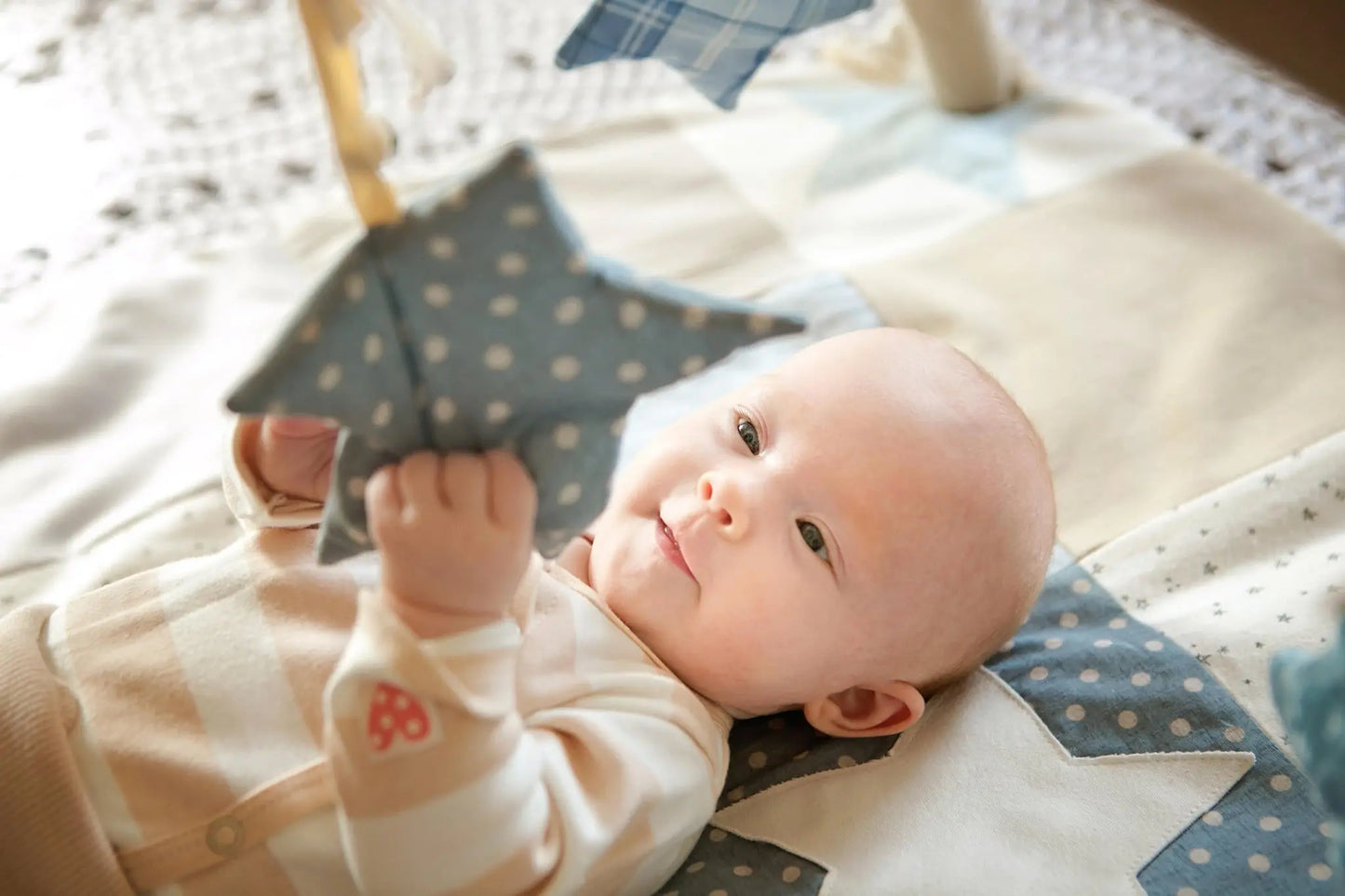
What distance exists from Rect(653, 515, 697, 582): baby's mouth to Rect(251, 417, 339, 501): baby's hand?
256 millimetres

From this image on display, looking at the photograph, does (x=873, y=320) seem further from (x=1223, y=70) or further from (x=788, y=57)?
(x=1223, y=70)

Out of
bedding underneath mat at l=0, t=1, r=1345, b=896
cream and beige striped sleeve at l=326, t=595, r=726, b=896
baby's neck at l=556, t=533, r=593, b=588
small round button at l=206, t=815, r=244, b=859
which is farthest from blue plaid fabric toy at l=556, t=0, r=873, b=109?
small round button at l=206, t=815, r=244, b=859

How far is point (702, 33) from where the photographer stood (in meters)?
1.10

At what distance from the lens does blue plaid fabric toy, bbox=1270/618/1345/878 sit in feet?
1.73

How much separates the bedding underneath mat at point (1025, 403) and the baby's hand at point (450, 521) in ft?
1.19

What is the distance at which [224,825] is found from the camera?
31.7 inches

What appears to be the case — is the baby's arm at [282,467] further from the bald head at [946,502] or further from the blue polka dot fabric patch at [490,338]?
the bald head at [946,502]

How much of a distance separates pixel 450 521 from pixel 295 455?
1.00 ft

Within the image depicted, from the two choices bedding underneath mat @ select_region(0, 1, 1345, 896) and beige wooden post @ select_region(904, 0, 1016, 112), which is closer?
bedding underneath mat @ select_region(0, 1, 1345, 896)

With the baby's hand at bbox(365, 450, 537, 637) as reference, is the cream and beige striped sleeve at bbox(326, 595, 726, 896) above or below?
below

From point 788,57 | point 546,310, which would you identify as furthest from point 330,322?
point 788,57

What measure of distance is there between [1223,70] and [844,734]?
1.12 meters

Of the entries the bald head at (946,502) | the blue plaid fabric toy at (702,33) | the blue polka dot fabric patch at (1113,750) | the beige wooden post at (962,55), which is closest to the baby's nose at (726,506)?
the bald head at (946,502)

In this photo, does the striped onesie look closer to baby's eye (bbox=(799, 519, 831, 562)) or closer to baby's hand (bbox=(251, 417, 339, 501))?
baby's hand (bbox=(251, 417, 339, 501))
